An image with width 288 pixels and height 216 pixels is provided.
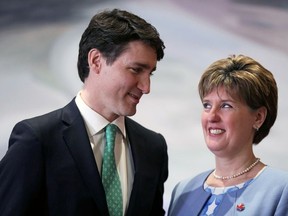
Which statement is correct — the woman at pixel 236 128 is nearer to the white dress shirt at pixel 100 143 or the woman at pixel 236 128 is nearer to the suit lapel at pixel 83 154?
the white dress shirt at pixel 100 143

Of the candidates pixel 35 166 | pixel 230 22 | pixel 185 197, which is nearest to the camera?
pixel 35 166

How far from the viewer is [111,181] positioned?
6.84 ft

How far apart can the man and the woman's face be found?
0.27m

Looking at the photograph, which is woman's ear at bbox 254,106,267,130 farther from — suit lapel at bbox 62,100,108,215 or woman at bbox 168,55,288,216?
suit lapel at bbox 62,100,108,215

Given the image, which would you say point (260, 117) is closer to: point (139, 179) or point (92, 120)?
point (139, 179)

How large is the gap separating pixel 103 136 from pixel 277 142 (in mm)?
1145

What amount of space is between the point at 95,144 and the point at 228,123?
19.1 inches

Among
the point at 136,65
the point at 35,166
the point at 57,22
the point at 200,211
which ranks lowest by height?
the point at 200,211

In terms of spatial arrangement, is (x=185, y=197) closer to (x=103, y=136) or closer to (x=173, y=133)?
(x=103, y=136)

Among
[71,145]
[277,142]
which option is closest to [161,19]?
[277,142]

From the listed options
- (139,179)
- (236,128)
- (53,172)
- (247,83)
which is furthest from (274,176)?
(53,172)

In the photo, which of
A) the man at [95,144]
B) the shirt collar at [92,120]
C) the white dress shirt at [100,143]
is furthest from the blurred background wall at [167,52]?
the shirt collar at [92,120]

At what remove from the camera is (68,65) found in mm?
3193

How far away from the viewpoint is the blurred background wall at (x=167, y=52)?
3.06m
